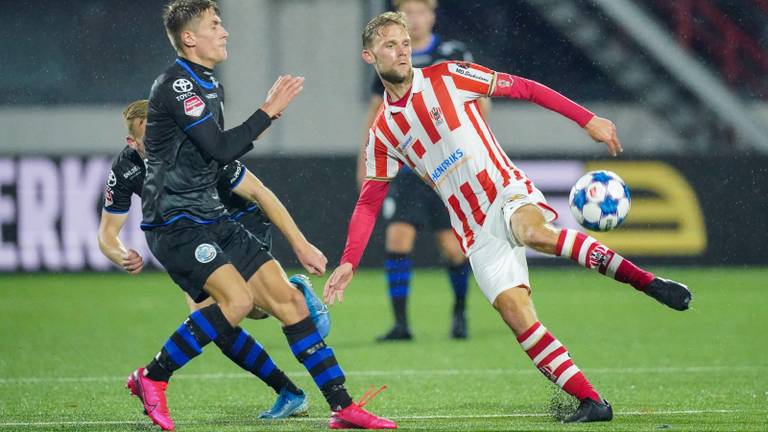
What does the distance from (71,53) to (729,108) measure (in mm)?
8669

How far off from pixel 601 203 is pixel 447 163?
69cm

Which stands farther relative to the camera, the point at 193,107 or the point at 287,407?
the point at 287,407

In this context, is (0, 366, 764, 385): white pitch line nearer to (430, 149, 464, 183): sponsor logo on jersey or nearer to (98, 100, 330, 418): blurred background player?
(98, 100, 330, 418): blurred background player

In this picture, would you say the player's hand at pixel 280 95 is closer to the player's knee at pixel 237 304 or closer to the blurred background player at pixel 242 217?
the blurred background player at pixel 242 217

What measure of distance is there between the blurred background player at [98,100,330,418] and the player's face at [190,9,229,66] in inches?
23.8

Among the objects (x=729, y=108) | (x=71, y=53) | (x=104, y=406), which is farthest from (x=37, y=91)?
(x=104, y=406)

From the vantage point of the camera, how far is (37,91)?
1695cm

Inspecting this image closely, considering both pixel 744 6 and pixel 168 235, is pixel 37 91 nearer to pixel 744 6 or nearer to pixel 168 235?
pixel 744 6

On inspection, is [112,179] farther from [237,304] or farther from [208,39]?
[237,304]

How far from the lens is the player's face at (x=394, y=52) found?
5438 millimetres

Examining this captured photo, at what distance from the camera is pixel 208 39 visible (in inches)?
206

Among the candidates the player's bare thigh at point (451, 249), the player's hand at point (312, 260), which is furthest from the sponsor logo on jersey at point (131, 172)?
the player's bare thigh at point (451, 249)

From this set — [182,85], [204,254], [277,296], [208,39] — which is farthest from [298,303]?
[208,39]

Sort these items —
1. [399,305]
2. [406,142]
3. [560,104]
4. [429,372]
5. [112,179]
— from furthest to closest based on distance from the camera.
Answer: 1. [399,305]
2. [429,372]
3. [112,179]
4. [406,142]
5. [560,104]
